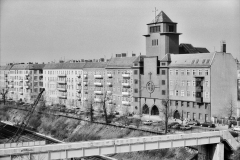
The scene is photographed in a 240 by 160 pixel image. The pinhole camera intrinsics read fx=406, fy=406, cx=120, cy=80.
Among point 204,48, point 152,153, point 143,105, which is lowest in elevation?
point 152,153

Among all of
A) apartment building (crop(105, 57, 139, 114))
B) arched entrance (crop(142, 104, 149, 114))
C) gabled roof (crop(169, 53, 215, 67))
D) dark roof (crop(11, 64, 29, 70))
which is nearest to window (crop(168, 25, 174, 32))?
gabled roof (crop(169, 53, 215, 67))

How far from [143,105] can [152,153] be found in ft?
99.4

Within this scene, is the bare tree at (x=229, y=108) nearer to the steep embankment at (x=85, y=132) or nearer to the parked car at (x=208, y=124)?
the parked car at (x=208, y=124)

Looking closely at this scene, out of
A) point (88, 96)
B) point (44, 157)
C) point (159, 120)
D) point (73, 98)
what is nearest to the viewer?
point (44, 157)

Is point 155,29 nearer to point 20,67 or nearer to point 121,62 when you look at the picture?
point 121,62

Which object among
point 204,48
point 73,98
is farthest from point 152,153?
point 73,98

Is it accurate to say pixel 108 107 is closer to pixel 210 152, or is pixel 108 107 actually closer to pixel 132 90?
pixel 132 90

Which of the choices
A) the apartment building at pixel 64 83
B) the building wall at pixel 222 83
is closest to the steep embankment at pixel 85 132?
the apartment building at pixel 64 83

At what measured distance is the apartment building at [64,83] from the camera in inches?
4761

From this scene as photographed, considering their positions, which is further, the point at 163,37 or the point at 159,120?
the point at 163,37

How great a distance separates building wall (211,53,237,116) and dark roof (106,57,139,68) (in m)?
24.0

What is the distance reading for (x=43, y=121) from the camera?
110062 mm

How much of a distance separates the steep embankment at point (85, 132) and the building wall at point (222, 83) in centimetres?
1700

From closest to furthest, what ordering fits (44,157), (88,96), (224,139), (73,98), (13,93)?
1. (44,157)
2. (224,139)
3. (88,96)
4. (73,98)
5. (13,93)
